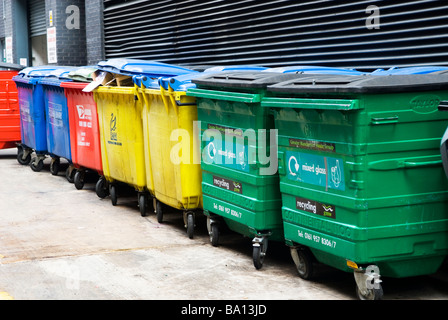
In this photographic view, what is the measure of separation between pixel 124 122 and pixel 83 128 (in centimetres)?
163

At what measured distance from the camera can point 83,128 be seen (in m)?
10.7

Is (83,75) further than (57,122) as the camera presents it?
No

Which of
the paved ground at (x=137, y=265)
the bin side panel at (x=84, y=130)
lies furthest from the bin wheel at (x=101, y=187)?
the paved ground at (x=137, y=265)

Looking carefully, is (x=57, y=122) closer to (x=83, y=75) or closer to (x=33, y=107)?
(x=33, y=107)

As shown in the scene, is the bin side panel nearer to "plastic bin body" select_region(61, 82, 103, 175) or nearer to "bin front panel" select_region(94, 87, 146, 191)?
"plastic bin body" select_region(61, 82, 103, 175)

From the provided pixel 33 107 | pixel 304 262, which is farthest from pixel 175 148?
pixel 33 107

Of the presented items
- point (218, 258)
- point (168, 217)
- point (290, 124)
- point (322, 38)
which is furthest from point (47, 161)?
point (290, 124)

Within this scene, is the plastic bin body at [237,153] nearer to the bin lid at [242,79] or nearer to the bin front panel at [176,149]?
the bin lid at [242,79]

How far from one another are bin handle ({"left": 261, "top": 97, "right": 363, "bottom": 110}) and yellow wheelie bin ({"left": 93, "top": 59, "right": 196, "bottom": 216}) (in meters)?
2.80

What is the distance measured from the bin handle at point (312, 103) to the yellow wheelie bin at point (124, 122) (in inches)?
110

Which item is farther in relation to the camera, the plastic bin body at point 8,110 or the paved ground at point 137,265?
the plastic bin body at point 8,110

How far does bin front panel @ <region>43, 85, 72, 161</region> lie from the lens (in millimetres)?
11500

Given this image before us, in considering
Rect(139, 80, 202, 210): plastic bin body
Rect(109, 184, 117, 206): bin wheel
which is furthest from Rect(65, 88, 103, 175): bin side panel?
Rect(139, 80, 202, 210): plastic bin body

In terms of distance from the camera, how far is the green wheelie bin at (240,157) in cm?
644
